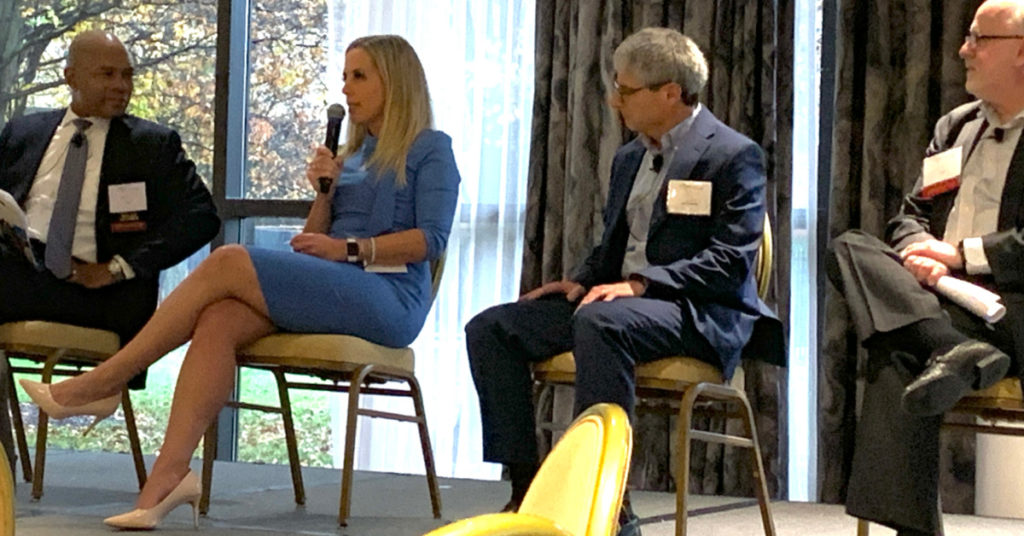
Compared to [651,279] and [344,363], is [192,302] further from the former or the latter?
[651,279]

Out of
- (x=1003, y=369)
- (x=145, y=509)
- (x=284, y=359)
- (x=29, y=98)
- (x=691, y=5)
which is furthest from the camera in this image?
(x=29, y=98)

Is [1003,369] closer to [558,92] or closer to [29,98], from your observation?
[558,92]

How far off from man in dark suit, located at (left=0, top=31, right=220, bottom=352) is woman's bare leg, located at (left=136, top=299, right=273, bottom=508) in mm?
A: 617

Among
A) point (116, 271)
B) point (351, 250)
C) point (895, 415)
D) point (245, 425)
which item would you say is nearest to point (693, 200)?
point (895, 415)

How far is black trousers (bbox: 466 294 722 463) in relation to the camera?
241 centimetres

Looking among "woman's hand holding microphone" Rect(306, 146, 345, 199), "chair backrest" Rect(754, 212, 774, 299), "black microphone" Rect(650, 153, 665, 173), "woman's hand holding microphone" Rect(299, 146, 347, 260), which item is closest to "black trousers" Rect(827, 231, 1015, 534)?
"chair backrest" Rect(754, 212, 774, 299)

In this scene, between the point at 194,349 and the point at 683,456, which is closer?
the point at 683,456

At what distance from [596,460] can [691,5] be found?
12.4 feet

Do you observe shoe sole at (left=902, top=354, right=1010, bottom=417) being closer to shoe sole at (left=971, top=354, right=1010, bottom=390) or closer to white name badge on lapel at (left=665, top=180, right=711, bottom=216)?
shoe sole at (left=971, top=354, right=1010, bottom=390)

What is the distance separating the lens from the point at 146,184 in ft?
10.9

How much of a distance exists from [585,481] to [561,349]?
7.48ft

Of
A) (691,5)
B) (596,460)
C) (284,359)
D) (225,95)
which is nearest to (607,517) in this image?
(596,460)

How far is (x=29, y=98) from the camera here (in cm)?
524

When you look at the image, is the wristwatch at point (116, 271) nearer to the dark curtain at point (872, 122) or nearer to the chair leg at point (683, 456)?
the chair leg at point (683, 456)
